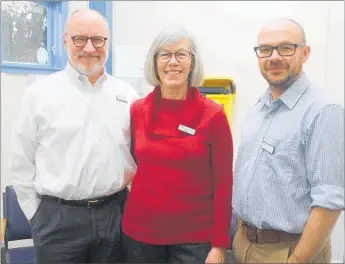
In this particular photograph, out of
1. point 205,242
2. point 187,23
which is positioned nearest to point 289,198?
point 205,242

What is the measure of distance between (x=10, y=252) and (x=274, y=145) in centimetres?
166

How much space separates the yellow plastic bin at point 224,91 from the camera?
1.49 m

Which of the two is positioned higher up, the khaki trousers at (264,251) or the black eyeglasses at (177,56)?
the black eyeglasses at (177,56)

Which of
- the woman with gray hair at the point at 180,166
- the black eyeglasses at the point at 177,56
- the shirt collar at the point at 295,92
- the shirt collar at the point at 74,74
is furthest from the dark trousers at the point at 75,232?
the shirt collar at the point at 295,92

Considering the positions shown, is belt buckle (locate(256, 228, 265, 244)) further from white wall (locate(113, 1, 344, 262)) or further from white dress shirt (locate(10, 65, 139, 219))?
white dress shirt (locate(10, 65, 139, 219))

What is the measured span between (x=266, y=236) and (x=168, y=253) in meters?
0.39

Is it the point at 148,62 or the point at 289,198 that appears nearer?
the point at 289,198

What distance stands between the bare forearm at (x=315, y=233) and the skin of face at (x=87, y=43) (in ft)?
2.98

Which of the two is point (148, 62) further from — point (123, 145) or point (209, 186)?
point (209, 186)

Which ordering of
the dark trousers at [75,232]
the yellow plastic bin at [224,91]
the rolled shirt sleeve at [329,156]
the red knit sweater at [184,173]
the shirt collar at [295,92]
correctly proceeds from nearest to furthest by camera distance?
the rolled shirt sleeve at [329,156]
the shirt collar at [295,92]
the red knit sweater at [184,173]
the dark trousers at [75,232]
the yellow plastic bin at [224,91]

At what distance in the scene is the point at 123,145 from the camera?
1.38 meters

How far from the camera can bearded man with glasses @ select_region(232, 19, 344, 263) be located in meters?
0.99

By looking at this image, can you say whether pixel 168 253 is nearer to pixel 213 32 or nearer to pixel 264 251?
pixel 264 251

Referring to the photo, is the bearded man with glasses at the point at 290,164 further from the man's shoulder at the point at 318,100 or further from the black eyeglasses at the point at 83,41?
the black eyeglasses at the point at 83,41
